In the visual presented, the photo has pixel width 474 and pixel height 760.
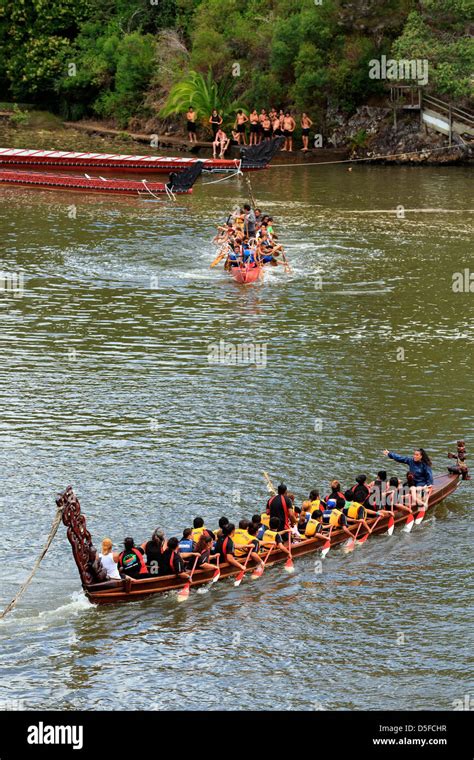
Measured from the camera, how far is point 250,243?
4700cm

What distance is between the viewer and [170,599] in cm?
2427

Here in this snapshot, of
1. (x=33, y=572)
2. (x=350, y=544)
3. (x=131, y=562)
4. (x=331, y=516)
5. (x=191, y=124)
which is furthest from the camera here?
(x=191, y=124)

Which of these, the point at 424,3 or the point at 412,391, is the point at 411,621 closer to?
the point at 412,391

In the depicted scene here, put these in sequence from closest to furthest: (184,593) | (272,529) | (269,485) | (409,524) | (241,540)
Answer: (184,593), (241,540), (272,529), (409,524), (269,485)

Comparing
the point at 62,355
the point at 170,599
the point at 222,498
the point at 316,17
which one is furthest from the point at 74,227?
the point at 170,599

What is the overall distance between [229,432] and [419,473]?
5.73 m

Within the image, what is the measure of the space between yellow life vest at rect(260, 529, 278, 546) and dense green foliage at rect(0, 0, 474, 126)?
46193 mm

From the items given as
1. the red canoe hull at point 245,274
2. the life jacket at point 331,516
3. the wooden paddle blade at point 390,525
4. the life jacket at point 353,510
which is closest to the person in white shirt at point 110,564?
the life jacket at point 331,516

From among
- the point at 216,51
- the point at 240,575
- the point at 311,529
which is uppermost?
the point at 216,51

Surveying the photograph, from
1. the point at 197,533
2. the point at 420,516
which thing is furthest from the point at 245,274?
the point at 197,533

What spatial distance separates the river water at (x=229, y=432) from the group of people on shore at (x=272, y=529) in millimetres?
581

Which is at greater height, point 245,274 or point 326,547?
point 245,274

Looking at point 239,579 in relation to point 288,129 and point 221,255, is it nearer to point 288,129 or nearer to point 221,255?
point 221,255

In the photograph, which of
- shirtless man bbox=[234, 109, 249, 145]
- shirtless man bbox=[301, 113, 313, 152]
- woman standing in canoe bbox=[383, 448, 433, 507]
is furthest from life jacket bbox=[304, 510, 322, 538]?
shirtless man bbox=[234, 109, 249, 145]
